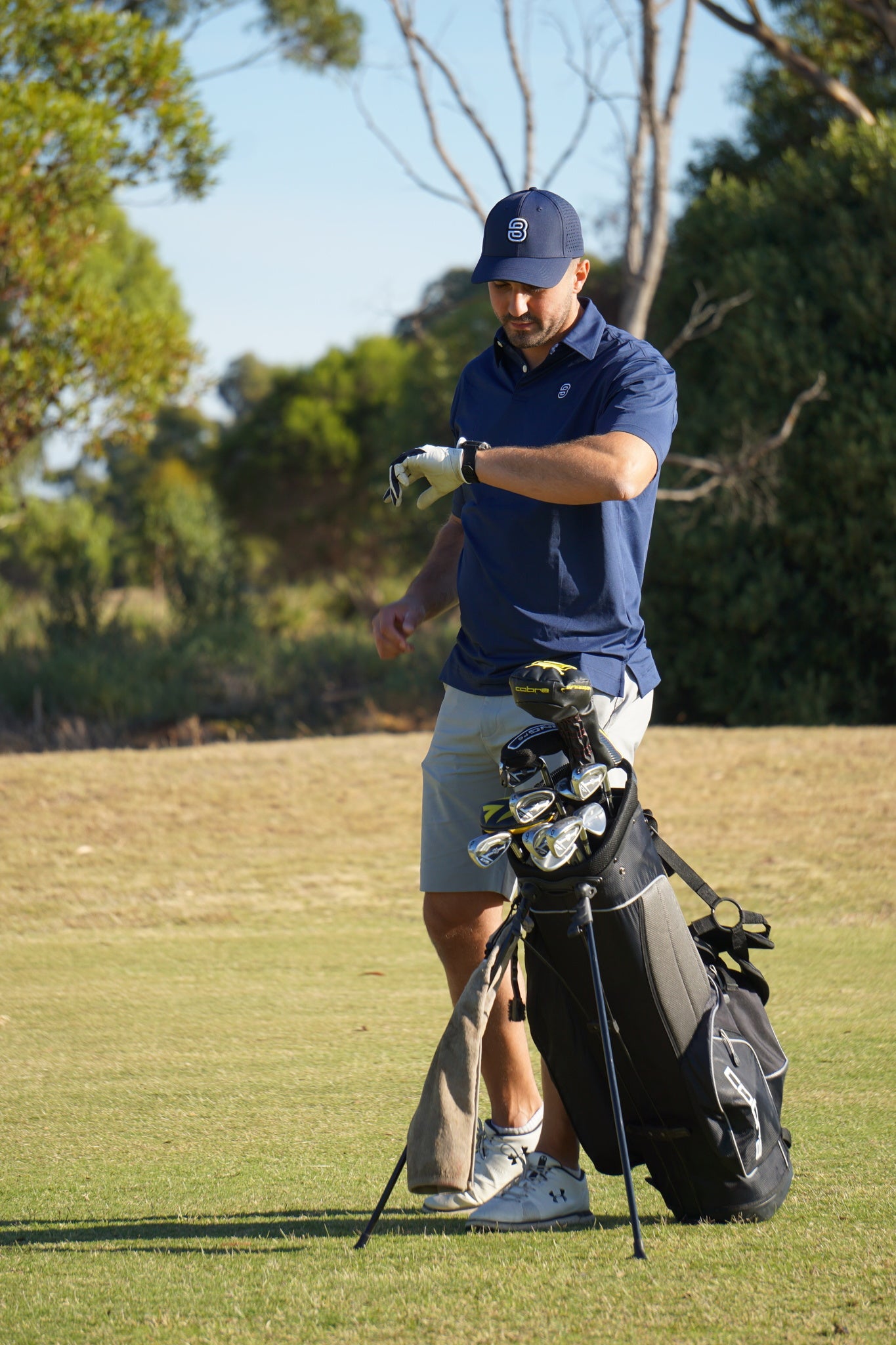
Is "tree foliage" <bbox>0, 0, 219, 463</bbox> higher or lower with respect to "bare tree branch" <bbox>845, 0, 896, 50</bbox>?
lower

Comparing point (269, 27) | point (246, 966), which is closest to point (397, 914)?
point (246, 966)

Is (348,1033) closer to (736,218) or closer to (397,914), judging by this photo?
(397,914)

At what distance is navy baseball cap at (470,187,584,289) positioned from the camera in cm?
318

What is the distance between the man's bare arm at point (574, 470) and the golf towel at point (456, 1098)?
93cm

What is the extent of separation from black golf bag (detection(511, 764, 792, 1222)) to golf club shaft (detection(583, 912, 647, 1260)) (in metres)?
0.06

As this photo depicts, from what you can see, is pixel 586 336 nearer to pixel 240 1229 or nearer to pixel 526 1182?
pixel 526 1182

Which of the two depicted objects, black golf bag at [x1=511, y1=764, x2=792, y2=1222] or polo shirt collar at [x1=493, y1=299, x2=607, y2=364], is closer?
black golf bag at [x1=511, y1=764, x2=792, y2=1222]

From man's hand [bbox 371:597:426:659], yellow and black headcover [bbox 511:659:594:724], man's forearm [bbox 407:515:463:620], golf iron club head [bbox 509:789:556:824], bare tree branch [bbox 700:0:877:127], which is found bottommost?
golf iron club head [bbox 509:789:556:824]

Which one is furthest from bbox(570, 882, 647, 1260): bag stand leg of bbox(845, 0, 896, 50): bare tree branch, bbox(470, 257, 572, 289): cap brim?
bbox(845, 0, 896, 50): bare tree branch

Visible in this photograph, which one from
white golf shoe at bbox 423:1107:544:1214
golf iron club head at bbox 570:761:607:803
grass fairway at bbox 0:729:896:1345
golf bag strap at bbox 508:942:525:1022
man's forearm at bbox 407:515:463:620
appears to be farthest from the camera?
man's forearm at bbox 407:515:463:620

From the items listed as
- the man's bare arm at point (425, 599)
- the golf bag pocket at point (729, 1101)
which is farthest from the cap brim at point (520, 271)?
the golf bag pocket at point (729, 1101)

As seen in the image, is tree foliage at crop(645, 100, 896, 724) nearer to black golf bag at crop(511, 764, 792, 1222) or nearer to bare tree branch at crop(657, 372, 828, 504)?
bare tree branch at crop(657, 372, 828, 504)

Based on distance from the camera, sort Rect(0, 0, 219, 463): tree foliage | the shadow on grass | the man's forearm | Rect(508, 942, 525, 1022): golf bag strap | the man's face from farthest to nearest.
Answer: Rect(0, 0, 219, 463): tree foliage, the man's forearm, the man's face, Rect(508, 942, 525, 1022): golf bag strap, the shadow on grass

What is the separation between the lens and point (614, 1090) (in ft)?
8.92
